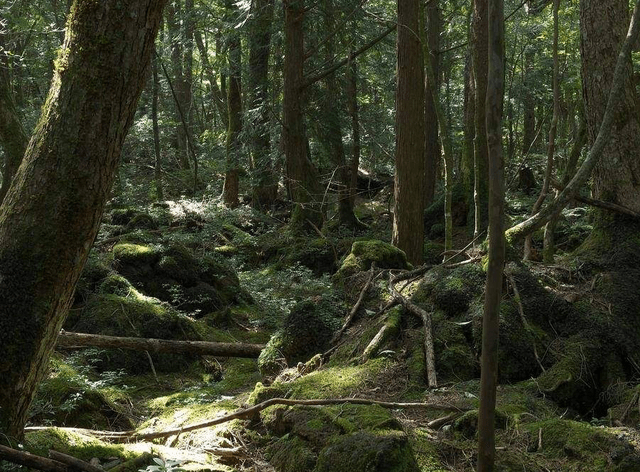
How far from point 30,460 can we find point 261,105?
1416cm

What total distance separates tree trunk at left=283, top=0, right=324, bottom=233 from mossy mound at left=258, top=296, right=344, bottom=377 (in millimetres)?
7099

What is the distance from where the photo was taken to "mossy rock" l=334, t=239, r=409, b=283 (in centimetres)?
881

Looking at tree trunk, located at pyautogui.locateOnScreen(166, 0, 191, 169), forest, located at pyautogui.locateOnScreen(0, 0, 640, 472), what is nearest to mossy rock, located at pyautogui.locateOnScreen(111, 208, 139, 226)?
forest, located at pyautogui.locateOnScreen(0, 0, 640, 472)

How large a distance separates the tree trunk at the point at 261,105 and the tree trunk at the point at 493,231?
13482 millimetres

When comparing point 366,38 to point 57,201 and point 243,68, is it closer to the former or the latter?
point 243,68

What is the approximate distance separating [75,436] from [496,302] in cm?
289

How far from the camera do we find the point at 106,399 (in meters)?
5.70

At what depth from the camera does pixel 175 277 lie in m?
10.5

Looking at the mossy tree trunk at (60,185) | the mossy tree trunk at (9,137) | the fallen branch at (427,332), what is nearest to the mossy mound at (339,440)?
the fallen branch at (427,332)

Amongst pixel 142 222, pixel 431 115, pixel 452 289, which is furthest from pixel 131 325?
pixel 431 115

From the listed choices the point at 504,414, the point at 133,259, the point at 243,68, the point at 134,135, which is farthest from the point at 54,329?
the point at 134,135

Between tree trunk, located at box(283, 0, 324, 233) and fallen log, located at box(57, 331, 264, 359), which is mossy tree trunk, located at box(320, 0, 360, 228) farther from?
fallen log, located at box(57, 331, 264, 359)

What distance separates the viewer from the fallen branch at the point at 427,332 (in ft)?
18.0

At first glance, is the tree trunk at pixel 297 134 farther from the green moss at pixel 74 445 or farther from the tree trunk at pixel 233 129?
the green moss at pixel 74 445
